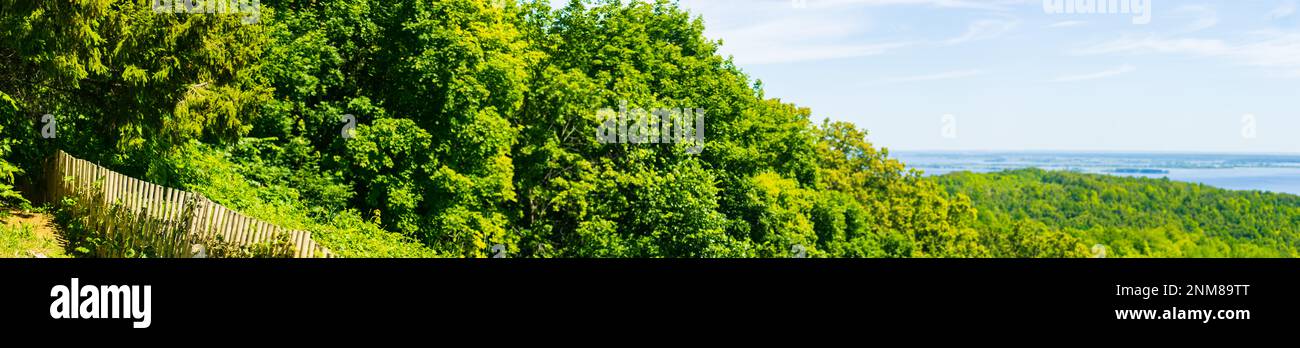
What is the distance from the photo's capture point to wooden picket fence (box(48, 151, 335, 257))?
15.2 metres

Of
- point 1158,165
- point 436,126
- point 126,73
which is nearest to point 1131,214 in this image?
point 1158,165

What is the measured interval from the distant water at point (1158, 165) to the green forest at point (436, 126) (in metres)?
25.6

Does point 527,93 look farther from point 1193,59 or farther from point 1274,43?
point 1274,43

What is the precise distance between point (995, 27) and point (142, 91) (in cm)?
7290

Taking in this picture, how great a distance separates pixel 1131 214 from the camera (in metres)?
92.9

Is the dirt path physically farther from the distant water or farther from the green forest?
the distant water

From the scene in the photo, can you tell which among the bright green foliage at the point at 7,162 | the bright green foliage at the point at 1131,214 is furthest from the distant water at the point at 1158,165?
the bright green foliage at the point at 7,162

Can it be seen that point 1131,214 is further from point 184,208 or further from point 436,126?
point 184,208

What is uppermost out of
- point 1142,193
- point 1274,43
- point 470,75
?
point 1274,43

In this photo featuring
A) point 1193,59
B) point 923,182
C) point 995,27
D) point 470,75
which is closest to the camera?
point 470,75

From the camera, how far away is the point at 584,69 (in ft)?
129

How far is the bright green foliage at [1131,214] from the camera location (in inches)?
3191
